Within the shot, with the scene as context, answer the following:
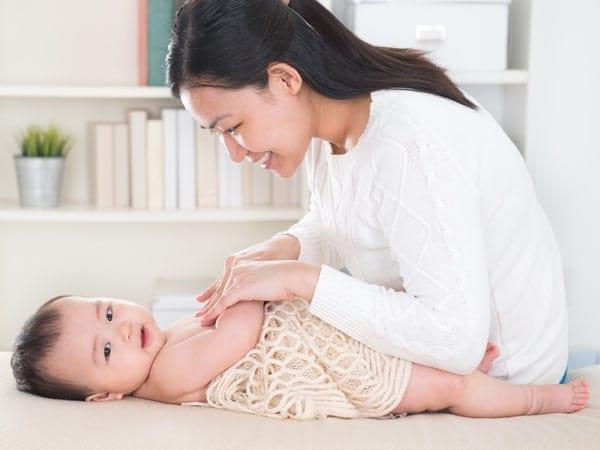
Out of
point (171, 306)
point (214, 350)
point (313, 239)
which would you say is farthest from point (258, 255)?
point (171, 306)

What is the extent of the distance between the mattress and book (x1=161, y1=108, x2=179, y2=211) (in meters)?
1.19

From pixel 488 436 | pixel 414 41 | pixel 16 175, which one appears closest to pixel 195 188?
pixel 16 175

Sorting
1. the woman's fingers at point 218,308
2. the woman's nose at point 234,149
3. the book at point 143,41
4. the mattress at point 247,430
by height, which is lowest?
the mattress at point 247,430

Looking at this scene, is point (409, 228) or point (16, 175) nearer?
point (409, 228)

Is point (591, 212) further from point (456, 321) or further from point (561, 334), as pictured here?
point (456, 321)

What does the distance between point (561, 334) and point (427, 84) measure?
0.50 meters

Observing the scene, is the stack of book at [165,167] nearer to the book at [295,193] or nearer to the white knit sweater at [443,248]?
the book at [295,193]

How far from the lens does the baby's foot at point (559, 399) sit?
60.7 inches

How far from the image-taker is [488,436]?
4.51ft

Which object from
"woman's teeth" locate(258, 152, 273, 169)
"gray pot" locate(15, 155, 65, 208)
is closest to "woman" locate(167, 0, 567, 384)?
"woman's teeth" locate(258, 152, 273, 169)

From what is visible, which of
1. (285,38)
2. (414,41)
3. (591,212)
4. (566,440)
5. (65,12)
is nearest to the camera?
(566,440)

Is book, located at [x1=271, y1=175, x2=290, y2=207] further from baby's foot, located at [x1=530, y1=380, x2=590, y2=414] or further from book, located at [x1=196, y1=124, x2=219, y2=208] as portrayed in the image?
baby's foot, located at [x1=530, y1=380, x2=590, y2=414]

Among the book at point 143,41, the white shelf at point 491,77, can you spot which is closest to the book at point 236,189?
the book at point 143,41

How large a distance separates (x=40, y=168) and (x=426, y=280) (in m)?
1.49
